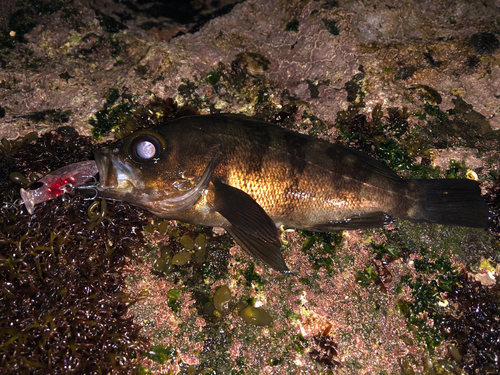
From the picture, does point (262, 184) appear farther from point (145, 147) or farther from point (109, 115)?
point (109, 115)

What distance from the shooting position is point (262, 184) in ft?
10.1

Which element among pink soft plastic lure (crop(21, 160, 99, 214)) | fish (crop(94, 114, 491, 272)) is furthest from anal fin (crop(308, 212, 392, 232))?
pink soft plastic lure (crop(21, 160, 99, 214))

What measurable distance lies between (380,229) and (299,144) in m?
1.50

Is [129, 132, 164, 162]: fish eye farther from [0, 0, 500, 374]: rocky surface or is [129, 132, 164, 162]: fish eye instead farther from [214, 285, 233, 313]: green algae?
[214, 285, 233, 313]: green algae

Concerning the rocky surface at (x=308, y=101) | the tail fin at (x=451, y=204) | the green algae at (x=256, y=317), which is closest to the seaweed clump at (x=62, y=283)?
the rocky surface at (x=308, y=101)

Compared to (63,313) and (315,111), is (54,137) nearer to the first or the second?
(63,313)

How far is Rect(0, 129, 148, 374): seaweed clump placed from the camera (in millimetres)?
2637

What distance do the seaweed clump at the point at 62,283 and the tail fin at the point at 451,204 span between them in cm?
→ 336

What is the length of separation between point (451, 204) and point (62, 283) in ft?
14.4

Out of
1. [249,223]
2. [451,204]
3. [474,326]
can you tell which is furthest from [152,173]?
[474,326]

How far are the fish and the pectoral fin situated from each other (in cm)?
1

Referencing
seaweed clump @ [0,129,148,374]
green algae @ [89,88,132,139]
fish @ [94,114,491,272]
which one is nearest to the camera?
seaweed clump @ [0,129,148,374]

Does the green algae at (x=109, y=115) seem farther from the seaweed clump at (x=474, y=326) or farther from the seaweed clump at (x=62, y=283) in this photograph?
the seaweed clump at (x=474, y=326)

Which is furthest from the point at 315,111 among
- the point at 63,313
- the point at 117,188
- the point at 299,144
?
the point at 63,313
